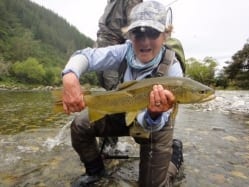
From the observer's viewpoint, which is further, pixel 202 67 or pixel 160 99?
pixel 202 67

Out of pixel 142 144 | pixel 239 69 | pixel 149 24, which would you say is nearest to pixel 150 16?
pixel 149 24

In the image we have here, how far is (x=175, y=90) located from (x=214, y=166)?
2.25 m

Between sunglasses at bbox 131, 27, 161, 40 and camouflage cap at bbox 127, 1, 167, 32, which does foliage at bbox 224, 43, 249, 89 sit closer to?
camouflage cap at bbox 127, 1, 167, 32

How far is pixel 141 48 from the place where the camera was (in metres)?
3.26

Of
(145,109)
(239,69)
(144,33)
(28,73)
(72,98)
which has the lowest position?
(145,109)

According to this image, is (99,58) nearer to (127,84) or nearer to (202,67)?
(127,84)

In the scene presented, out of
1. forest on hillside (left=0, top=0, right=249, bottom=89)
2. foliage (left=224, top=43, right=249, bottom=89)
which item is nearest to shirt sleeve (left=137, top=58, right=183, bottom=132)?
forest on hillside (left=0, top=0, right=249, bottom=89)

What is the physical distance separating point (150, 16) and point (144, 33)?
19 cm

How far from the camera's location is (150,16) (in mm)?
3223

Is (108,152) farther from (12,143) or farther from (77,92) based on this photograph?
(77,92)

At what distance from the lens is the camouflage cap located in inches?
125

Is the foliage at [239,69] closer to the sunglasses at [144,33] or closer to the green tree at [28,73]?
the green tree at [28,73]

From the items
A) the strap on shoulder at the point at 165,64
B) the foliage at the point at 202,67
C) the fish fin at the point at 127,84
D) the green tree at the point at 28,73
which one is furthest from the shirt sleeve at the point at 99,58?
the green tree at the point at 28,73

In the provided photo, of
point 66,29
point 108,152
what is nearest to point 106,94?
point 108,152
